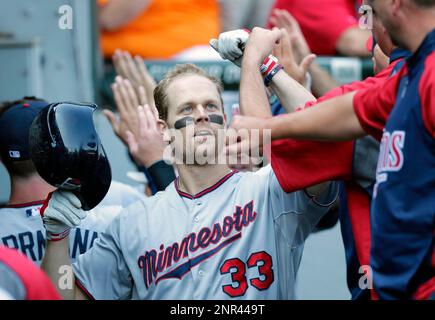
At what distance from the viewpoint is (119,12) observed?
16.9 feet

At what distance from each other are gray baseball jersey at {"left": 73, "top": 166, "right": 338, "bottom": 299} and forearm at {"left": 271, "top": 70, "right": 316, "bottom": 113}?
10.2 inches

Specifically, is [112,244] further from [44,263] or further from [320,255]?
[320,255]

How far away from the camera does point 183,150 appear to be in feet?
10.7

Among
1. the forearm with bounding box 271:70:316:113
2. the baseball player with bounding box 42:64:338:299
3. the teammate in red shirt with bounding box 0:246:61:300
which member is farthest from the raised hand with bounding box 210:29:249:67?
the teammate in red shirt with bounding box 0:246:61:300

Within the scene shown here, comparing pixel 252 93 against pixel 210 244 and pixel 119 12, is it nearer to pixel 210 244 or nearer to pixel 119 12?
pixel 210 244

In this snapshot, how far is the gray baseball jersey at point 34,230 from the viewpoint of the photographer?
11.7 feet

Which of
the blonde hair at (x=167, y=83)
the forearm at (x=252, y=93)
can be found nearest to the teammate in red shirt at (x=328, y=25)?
the blonde hair at (x=167, y=83)

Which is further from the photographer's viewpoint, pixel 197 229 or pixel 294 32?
pixel 294 32

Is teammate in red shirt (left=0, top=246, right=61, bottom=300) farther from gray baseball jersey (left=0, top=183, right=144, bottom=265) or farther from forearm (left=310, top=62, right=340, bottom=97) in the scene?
forearm (left=310, top=62, right=340, bottom=97)

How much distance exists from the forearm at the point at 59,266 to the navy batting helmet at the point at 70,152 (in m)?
0.21

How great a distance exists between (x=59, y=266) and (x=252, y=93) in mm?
1019

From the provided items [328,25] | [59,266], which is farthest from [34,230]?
Answer: [328,25]

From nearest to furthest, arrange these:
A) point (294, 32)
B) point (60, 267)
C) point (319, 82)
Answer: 1. point (60, 267)
2. point (319, 82)
3. point (294, 32)

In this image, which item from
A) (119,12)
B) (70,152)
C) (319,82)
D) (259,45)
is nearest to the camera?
(259,45)
